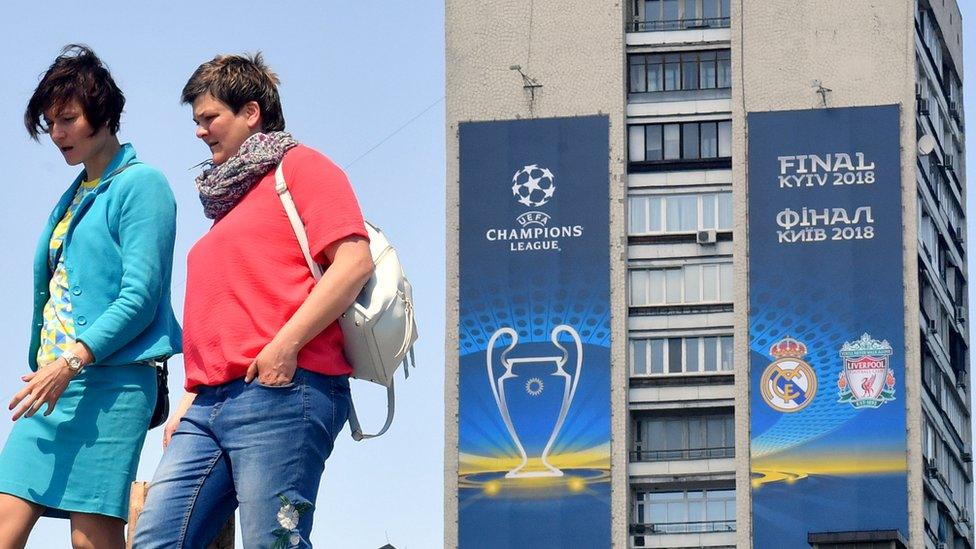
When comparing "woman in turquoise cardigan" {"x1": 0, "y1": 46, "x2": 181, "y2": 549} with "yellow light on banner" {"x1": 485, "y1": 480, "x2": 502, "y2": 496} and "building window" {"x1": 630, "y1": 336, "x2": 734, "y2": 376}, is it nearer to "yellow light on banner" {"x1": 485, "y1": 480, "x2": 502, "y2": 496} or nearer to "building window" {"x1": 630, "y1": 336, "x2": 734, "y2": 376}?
"yellow light on banner" {"x1": 485, "y1": 480, "x2": 502, "y2": 496}

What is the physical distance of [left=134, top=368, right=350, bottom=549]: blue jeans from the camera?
25.9 feet

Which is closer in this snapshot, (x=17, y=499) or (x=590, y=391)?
(x=17, y=499)

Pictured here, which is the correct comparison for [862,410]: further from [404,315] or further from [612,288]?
[404,315]

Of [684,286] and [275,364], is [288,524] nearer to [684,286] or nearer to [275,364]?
[275,364]

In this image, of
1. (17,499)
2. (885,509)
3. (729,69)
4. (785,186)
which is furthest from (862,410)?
(17,499)

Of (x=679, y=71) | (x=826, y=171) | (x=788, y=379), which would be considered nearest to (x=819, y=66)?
(x=826, y=171)

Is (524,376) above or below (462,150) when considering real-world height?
below

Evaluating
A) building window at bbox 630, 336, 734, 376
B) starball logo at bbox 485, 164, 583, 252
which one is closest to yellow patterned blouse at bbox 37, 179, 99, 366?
building window at bbox 630, 336, 734, 376

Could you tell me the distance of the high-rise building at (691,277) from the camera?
7238 cm

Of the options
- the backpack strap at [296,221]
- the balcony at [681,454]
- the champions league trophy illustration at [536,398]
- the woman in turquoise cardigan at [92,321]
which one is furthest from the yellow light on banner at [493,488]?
the backpack strap at [296,221]

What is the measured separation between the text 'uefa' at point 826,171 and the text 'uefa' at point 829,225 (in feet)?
3.03

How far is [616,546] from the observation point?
7219cm

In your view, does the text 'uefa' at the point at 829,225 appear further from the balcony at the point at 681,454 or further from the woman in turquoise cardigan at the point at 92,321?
the woman in turquoise cardigan at the point at 92,321

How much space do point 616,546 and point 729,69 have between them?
Answer: 682 inches
